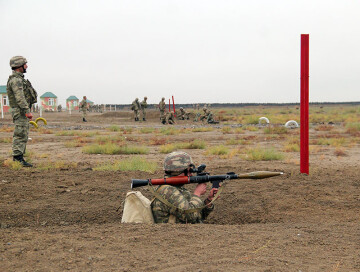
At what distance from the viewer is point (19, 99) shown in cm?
896

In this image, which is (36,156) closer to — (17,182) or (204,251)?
(17,182)

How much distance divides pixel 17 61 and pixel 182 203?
560cm

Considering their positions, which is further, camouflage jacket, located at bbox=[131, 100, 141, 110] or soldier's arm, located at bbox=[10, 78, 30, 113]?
camouflage jacket, located at bbox=[131, 100, 141, 110]

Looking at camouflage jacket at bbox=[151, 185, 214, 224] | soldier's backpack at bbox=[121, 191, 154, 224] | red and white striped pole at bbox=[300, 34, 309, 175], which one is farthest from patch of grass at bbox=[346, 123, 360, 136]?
soldier's backpack at bbox=[121, 191, 154, 224]

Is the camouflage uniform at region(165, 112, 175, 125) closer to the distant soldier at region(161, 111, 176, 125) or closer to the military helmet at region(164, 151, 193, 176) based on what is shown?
the distant soldier at region(161, 111, 176, 125)

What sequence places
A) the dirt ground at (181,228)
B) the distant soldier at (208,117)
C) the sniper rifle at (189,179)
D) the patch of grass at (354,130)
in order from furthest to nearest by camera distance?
1. the distant soldier at (208,117)
2. the patch of grass at (354,130)
3. the sniper rifle at (189,179)
4. the dirt ground at (181,228)

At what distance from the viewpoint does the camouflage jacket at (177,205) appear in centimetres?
475

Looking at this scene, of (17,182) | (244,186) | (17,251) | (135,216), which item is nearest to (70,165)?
(17,182)

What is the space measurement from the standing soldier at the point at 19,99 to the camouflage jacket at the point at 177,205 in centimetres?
486

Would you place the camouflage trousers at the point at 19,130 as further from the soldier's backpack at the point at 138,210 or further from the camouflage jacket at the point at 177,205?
the camouflage jacket at the point at 177,205

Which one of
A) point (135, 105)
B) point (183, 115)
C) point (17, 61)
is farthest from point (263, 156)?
point (183, 115)

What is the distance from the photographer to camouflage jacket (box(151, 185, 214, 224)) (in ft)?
15.6

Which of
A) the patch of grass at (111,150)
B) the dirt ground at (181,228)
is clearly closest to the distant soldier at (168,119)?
the patch of grass at (111,150)

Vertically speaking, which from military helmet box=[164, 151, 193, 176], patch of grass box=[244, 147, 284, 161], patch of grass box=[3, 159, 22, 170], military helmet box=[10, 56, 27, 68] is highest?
military helmet box=[10, 56, 27, 68]
